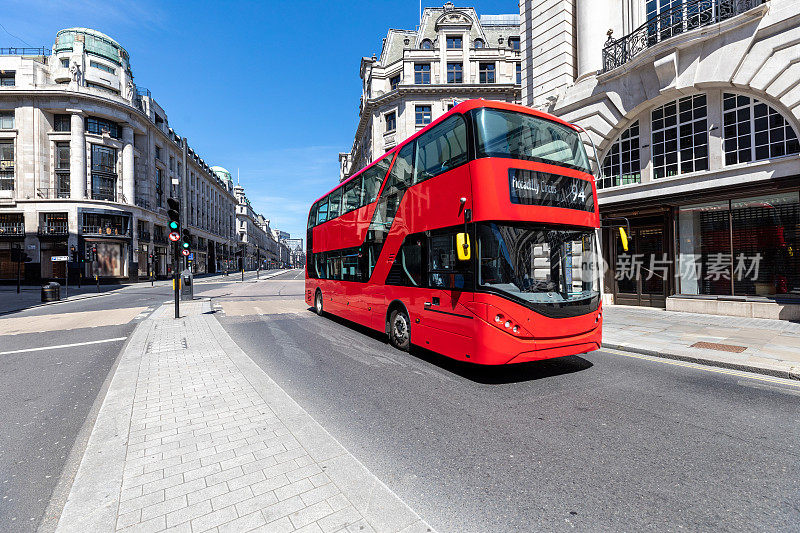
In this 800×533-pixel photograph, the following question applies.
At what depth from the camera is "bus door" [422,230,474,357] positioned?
5.23m

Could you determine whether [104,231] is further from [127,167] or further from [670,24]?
[670,24]

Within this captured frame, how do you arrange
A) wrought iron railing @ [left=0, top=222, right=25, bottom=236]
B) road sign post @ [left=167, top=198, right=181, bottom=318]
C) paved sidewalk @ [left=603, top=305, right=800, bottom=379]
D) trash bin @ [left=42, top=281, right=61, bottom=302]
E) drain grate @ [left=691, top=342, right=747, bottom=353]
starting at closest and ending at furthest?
paved sidewalk @ [left=603, top=305, right=800, bottom=379], drain grate @ [left=691, top=342, right=747, bottom=353], road sign post @ [left=167, top=198, right=181, bottom=318], trash bin @ [left=42, top=281, right=61, bottom=302], wrought iron railing @ [left=0, top=222, right=25, bottom=236]

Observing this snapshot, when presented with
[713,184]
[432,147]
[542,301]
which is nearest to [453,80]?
[713,184]

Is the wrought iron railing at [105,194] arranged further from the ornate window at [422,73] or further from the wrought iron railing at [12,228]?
the ornate window at [422,73]

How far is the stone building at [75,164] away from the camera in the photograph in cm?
3494

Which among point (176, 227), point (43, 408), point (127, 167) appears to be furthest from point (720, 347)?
point (127, 167)

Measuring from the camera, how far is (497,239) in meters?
4.94

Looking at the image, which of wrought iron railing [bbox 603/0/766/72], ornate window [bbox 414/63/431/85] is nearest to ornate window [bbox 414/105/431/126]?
ornate window [bbox 414/63/431/85]

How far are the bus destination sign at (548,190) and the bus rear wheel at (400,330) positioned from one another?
324 cm

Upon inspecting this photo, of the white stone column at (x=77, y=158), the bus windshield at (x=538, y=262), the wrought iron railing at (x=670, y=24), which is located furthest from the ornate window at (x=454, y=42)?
the white stone column at (x=77, y=158)

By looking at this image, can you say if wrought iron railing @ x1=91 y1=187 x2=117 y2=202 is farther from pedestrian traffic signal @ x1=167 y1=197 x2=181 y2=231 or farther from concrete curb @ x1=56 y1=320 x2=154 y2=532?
concrete curb @ x1=56 y1=320 x2=154 y2=532

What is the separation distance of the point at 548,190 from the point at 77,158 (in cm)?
4867

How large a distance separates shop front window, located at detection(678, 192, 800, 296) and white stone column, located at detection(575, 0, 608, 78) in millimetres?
6784

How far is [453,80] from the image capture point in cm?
3666
